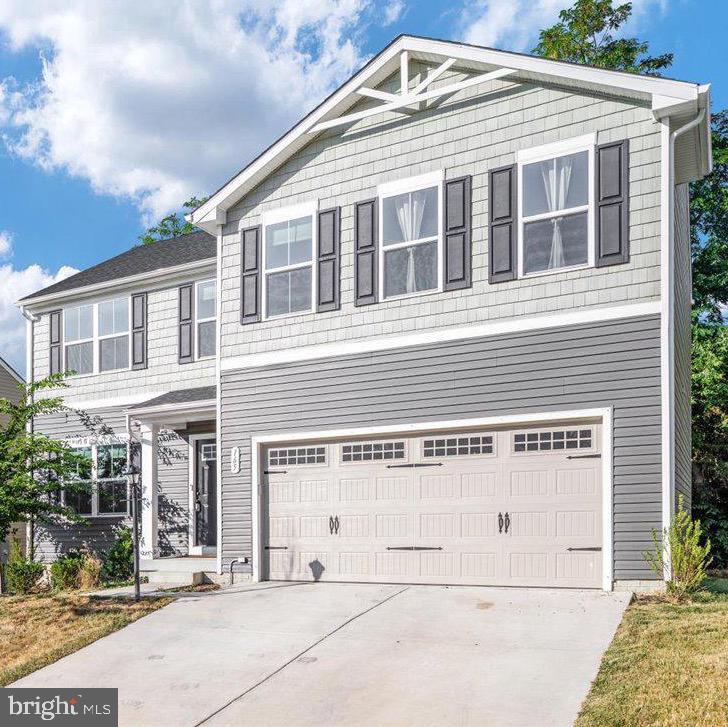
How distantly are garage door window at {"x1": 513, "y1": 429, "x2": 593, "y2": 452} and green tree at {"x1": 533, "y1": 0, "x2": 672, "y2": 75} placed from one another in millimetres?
14681

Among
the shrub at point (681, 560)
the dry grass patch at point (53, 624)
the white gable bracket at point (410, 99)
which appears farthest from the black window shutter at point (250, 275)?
the shrub at point (681, 560)

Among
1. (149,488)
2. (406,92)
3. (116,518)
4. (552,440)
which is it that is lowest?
(116,518)

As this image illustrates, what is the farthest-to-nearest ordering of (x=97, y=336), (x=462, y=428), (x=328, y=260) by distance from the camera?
(x=97, y=336), (x=328, y=260), (x=462, y=428)

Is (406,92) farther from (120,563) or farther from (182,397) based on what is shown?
(120,563)

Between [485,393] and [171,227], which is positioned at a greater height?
[171,227]

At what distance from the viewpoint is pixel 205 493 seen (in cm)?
1577

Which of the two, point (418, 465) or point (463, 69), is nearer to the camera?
point (418, 465)

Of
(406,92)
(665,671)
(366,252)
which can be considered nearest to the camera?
(665,671)

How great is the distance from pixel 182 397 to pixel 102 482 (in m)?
2.95

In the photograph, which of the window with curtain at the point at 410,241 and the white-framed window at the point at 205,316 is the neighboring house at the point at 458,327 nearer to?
the window with curtain at the point at 410,241

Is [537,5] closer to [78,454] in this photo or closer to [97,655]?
[78,454]

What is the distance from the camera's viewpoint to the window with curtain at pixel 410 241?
1205 centimetres

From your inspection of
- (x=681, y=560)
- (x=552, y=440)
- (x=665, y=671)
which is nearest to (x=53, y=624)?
(x=552, y=440)

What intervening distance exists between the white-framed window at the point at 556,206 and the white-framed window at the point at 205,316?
6.83m
